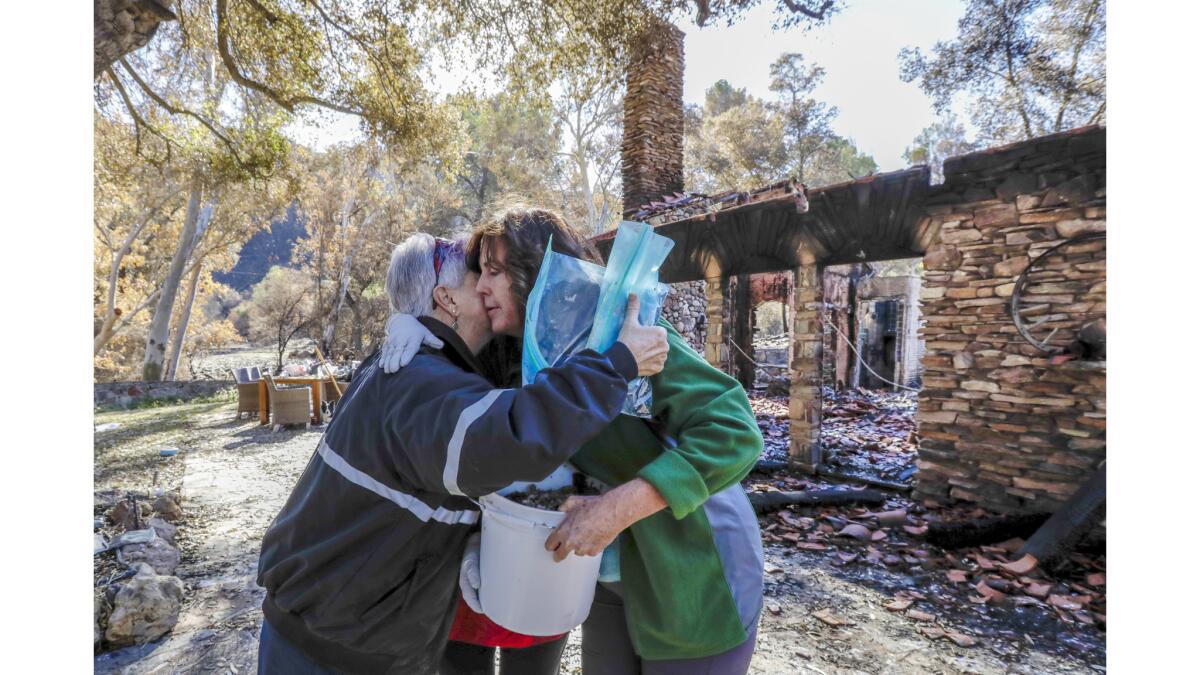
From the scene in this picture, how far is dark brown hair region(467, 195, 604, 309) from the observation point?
133 centimetres

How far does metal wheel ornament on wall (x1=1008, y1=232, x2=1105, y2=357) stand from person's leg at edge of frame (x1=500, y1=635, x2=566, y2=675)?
16.3 ft

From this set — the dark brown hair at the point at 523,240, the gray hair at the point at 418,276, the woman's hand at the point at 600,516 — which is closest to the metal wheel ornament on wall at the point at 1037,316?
the dark brown hair at the point at 523,240

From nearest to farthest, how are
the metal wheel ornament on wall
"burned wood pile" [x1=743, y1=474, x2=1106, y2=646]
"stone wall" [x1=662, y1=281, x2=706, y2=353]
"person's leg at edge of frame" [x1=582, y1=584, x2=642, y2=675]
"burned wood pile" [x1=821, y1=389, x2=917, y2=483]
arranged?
"person's leg at edge of frame" [x1=582, y1=584, x2=642, y2=675]
"burned wood pile" [x1=743, y1=474, x2=1106, y2=646]
the metal wheel ornament on wall
"burned wood pile" [x1=821, y1=389, x2=917, y2=483]
"stone wall" [x1=662, y1=281, x2=706, y2=353]

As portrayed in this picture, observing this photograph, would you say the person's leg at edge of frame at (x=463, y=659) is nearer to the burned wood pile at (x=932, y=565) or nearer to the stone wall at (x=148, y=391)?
the burned wood pile at (x=932, y=565)

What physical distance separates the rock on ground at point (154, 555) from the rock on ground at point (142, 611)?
0.57 metres

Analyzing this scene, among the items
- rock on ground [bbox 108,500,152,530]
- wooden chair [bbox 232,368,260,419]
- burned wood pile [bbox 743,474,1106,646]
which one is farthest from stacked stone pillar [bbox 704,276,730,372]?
wooden chair [bbox 232,368,260,419]

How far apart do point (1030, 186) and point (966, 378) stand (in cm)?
171

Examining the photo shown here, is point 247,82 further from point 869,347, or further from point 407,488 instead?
point 869,347

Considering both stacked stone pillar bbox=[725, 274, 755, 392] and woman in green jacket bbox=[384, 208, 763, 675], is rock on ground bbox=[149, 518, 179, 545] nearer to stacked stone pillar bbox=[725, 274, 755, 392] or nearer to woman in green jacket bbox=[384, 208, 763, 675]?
woman in green jacket bbox=[384, 208, 763, 675]

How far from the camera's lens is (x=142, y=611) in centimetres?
292

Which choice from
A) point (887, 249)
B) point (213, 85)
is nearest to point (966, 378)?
point (887, 249)

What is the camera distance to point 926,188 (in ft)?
17.5

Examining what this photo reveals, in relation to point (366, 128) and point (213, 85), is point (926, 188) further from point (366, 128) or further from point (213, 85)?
point (213, 85)

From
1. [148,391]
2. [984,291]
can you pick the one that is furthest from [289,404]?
[984,291]
